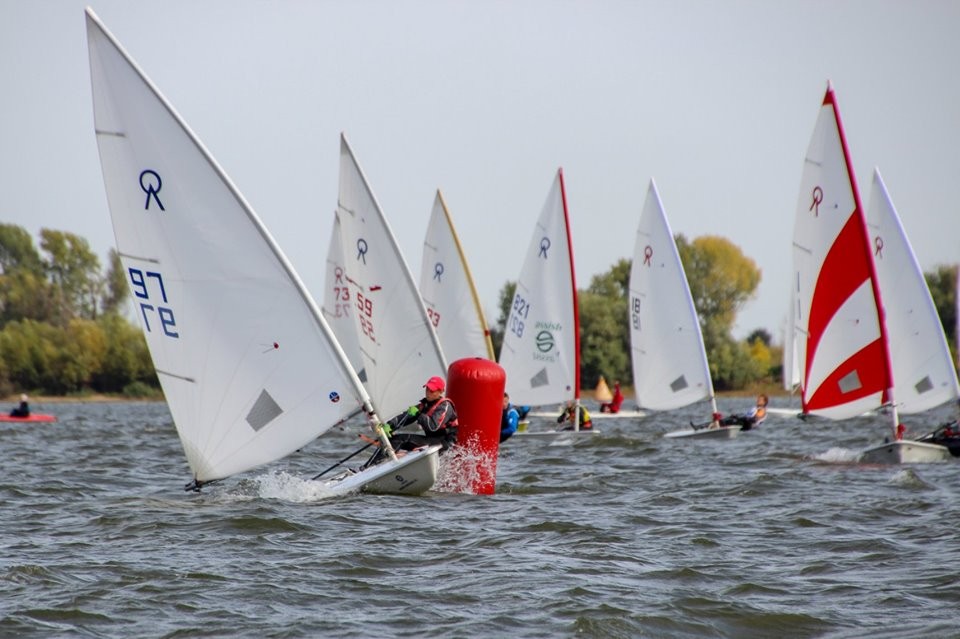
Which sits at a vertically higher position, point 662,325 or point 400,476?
point 662,325

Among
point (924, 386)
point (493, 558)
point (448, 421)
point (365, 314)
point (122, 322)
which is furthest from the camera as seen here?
point (122, 322)

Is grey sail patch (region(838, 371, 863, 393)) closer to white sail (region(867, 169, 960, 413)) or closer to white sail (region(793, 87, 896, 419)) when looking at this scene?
white sail (region(793, 87, 896, 419))

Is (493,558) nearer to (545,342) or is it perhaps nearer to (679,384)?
(545,342)

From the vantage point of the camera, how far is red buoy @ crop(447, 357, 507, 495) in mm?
14273

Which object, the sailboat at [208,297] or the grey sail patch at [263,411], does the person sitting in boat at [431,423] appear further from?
the grey sail patch at [263,411]

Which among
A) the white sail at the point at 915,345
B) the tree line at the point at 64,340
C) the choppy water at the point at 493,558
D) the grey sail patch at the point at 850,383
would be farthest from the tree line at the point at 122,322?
the choppy water at the point at 493,558

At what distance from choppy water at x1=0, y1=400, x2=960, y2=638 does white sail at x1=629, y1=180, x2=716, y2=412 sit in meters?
13.0

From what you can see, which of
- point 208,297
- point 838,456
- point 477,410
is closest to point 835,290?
point 838,456

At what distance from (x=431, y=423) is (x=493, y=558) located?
3988mm

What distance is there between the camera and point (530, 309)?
29906mm

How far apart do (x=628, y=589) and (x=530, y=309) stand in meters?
20.9

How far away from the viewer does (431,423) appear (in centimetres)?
→ 1406

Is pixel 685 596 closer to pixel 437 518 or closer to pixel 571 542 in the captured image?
pixel 571 542

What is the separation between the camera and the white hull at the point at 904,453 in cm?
1920
